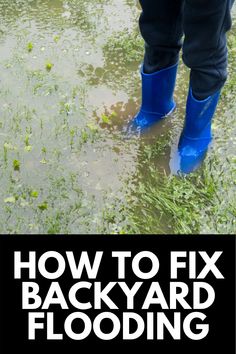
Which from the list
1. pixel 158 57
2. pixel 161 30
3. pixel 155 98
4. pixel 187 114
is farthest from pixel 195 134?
pixel 161 30

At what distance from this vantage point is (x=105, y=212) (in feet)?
8.89

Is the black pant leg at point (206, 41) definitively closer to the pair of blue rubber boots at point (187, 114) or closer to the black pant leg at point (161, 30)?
the pair of blue rubber boots at point (187, 114)

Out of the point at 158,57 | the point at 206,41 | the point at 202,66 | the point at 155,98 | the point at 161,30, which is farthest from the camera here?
the point at 155,98

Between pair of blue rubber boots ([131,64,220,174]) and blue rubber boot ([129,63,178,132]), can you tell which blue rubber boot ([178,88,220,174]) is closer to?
pair of blue rubber boots ([131,64,220,174])

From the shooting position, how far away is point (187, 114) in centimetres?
289

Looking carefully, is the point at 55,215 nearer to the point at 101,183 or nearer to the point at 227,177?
the point at 101,183

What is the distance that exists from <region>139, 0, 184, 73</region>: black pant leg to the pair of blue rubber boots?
72 mm

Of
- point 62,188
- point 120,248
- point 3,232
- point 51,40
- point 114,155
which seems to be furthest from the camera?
point 51,40

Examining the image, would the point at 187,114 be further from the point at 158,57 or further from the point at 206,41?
the point at 206,41

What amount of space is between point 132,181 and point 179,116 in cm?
69

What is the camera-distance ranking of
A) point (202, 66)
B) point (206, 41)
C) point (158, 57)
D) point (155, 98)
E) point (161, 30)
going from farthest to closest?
point (155, 98) → point (158, 57) → point (161, 30) → point (202, 66) → point (206, 41)

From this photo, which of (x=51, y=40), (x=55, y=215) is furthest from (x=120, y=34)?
(x=55, y=215)

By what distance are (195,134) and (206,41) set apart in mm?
671

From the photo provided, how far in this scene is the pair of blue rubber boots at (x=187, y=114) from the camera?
2.84 meters
